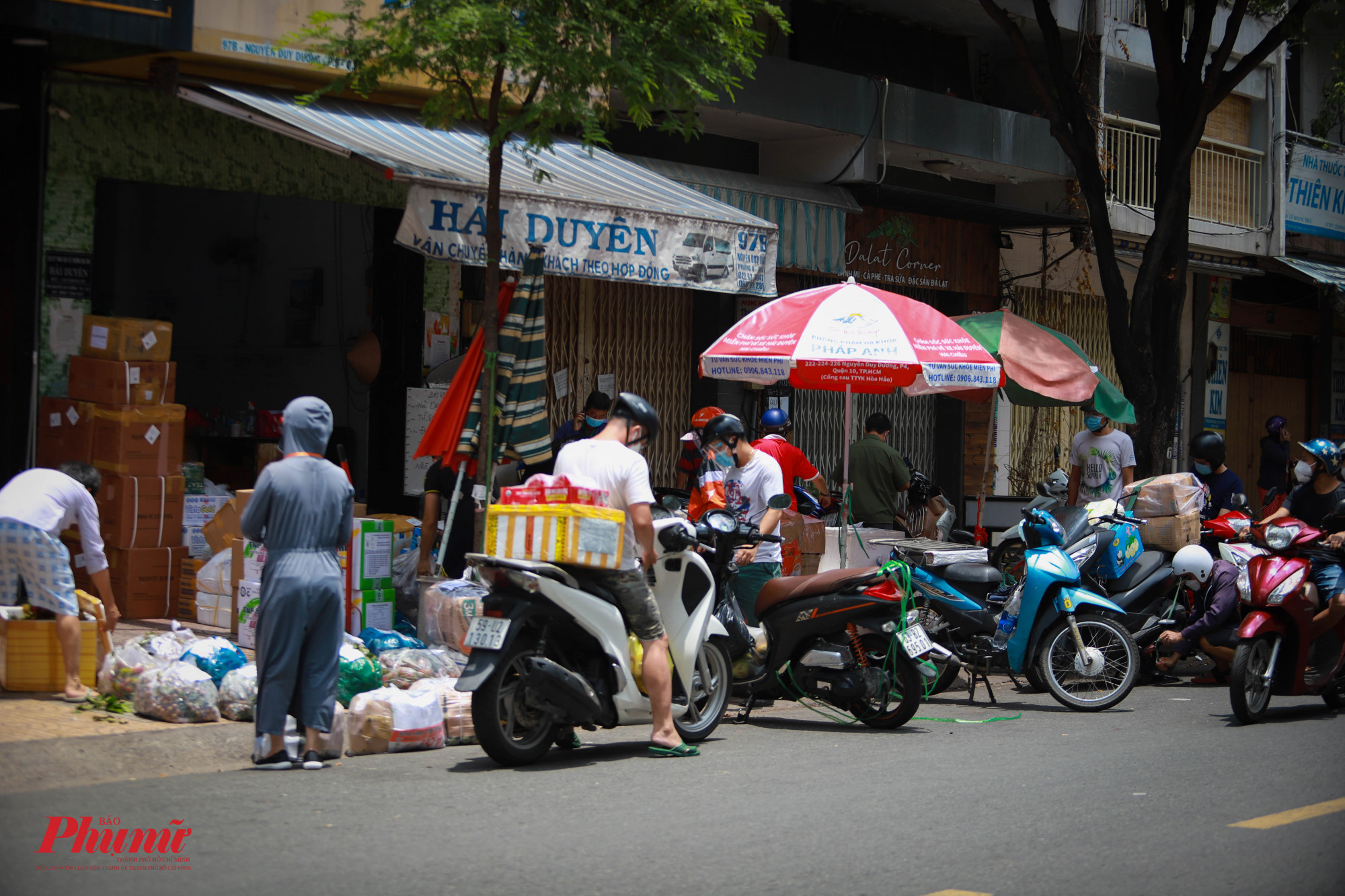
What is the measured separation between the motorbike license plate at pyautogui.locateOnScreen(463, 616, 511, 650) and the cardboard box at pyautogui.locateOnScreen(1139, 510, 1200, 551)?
18.7 ft

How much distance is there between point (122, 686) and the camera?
7262 millimetres

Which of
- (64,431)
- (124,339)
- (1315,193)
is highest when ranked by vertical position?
(1315,193)

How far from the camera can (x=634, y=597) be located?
21.1 feet

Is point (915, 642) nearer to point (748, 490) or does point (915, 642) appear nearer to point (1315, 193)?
point (748, 490)

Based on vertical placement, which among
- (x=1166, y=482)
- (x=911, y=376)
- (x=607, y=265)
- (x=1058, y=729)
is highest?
(x=607, y=265)

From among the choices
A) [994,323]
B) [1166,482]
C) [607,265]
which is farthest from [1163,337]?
[607,265]

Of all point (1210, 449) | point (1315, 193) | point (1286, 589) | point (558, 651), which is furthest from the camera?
point (1315, 193)

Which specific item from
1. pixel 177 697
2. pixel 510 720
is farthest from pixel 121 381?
pixel 510 720

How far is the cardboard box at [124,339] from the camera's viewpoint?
937 cm

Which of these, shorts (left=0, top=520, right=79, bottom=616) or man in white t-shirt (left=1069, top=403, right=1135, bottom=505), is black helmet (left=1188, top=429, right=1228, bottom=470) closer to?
man in white t-shirt (left=1069, top=403, right=1135, bottom=505)

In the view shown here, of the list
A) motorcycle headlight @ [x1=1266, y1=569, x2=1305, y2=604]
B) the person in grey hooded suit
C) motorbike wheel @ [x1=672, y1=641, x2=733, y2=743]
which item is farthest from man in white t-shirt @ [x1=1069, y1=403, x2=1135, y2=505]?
the person in grey hooded suit

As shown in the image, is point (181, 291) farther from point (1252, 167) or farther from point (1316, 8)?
point (1252, 167)

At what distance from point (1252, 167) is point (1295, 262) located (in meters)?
1.57

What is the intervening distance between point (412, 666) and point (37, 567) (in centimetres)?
206
